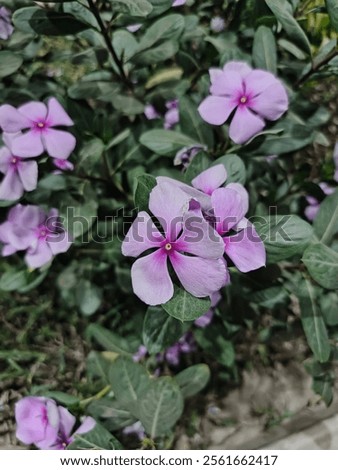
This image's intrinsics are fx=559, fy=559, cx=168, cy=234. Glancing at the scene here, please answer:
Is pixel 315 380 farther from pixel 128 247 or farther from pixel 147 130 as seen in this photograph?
pixel 128 247

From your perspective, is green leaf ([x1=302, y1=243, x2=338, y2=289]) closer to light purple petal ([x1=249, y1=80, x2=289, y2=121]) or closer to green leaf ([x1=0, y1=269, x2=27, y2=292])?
light purple petal ([x1=249, y1=80, x2=289, y2=121])

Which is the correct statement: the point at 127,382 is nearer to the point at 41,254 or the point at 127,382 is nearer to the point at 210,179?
the point at 41,254

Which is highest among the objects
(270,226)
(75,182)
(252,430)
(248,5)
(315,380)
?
(248,5)

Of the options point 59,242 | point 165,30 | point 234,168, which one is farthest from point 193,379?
point 165,30

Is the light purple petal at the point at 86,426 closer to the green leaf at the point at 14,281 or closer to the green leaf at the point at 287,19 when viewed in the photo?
the green leaf at the point at 14,281

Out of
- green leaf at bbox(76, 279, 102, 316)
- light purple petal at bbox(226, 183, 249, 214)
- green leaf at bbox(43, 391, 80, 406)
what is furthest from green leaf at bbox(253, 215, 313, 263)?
green leaf at bbox(76, 279, 102, 316)

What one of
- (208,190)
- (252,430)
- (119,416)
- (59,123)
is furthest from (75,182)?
(252,430)
